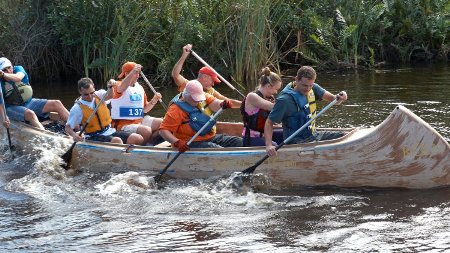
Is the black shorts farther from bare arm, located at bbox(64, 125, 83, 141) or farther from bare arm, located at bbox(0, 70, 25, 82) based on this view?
bare arm, located at bbox(0, 70, 25, 82)

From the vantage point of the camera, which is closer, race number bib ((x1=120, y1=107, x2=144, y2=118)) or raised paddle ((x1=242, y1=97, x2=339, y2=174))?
raised paddle ((x1=242, y1=97, x2=339, y2=174))

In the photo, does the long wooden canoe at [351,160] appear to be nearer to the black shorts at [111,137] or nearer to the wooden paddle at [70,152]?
the black shorts at [111,137]

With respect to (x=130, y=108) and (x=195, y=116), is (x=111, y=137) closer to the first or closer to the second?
(x=130, y=108)

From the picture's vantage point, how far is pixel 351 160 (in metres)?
8.10

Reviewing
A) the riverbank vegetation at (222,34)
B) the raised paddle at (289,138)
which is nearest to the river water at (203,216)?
the raised paddle at (289,138)

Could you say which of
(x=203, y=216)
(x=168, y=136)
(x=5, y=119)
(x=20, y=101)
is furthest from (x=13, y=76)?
(x=203, y=216)

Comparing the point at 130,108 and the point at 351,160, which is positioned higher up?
the point at 130,108

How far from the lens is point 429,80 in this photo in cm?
1573

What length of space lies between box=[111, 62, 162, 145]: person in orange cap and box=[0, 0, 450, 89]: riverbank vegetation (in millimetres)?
5692

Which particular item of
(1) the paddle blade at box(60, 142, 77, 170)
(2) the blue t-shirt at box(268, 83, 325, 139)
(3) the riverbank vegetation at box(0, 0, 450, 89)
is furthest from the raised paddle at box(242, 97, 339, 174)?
(3) the riverbank vegetation at box(0, 0, 450, 89)

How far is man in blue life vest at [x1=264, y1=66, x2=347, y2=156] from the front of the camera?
8188mm

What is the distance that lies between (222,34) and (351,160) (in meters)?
8.74

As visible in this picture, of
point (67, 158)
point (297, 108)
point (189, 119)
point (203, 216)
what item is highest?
point (297, 108)

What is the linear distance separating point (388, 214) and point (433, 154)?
2.79 ft
